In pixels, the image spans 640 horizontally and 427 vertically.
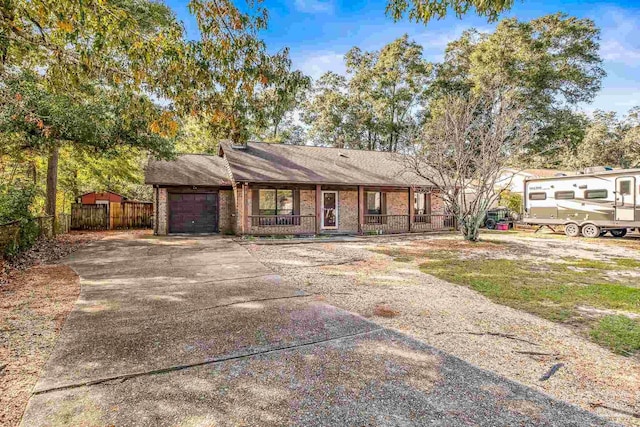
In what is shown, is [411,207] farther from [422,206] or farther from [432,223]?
[432,223]

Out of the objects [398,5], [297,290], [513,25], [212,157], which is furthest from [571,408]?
[513,25]

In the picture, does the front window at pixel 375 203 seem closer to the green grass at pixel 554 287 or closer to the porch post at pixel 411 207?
the porch post at pixel 411 207

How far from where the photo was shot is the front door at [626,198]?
14157 mm

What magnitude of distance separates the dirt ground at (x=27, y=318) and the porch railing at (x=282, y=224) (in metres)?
7.98

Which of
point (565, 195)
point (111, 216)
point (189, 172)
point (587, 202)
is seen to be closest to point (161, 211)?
point (189, 172)

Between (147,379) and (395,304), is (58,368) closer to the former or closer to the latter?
(147,379)

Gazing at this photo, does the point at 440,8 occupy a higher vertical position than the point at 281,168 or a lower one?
higher

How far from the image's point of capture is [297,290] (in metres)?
6.48

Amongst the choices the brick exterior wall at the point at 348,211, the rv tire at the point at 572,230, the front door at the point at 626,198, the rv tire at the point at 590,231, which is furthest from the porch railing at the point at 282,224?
the front door at the point at 626,198

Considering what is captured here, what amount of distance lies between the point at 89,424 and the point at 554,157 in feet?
132

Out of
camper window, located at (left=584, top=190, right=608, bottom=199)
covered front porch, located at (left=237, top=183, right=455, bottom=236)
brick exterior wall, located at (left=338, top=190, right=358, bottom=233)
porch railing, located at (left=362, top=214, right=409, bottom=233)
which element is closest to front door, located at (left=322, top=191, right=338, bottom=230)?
covered front porch, located at (left=237, top=183, right=455, bottom=236)

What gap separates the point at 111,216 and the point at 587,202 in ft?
82.3

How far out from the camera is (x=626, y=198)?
14.4m

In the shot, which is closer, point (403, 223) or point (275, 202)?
point (275, 202)
